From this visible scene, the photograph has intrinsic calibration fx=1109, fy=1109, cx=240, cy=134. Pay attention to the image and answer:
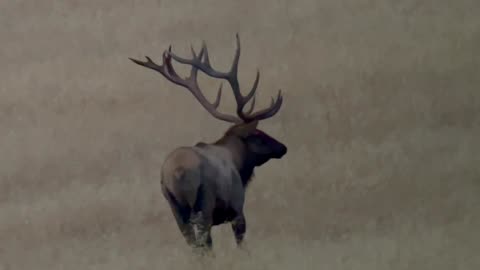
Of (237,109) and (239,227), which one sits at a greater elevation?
(237,109)

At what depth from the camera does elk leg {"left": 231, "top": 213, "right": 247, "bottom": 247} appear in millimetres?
2641

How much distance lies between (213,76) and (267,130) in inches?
7.3

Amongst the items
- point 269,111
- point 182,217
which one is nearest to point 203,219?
point 182,217

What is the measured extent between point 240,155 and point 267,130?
0.09 m

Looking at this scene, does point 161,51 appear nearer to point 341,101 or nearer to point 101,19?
point 101,19

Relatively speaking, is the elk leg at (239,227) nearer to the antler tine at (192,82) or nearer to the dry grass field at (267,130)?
the dry grass field at (267,130)

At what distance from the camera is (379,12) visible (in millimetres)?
2758

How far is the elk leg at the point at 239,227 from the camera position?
2641 millimetres

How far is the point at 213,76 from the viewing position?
2.66 meters

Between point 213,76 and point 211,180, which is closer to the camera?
point 211,180

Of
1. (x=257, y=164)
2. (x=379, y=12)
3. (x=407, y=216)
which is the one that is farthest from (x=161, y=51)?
(x=407, y=216)

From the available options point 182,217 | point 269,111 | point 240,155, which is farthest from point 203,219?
point 269,111

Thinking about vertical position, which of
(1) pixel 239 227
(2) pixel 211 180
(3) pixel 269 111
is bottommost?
(1) pixel 239 227

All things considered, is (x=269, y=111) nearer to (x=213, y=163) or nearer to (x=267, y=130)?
(x=267, y=130)
